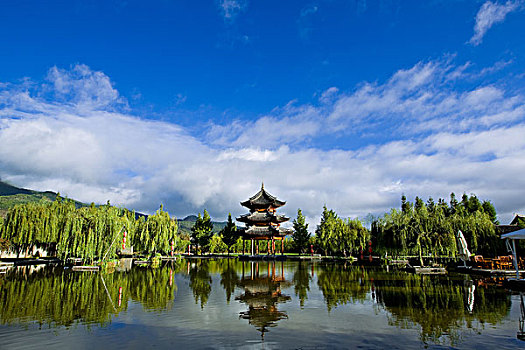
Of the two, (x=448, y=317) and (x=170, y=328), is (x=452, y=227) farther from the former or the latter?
(x=170, y=328)

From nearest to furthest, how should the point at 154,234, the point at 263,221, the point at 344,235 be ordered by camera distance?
the point at 154,234 → the point at 344,235 → the point at 263,221

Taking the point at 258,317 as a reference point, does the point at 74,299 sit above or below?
above

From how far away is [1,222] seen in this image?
77.0 ft

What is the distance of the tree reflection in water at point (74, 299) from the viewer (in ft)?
25.7

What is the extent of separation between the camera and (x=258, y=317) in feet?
26.7

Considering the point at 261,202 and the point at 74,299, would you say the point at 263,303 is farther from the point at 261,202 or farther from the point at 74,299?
the point at 261,202

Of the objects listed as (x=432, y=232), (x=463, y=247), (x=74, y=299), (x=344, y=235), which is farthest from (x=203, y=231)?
(x=74, y=299)

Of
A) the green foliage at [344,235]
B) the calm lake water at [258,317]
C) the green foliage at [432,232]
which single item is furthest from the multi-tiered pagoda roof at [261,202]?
the calm lake water at [258,317]

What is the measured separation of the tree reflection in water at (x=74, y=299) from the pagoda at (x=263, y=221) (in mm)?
22218

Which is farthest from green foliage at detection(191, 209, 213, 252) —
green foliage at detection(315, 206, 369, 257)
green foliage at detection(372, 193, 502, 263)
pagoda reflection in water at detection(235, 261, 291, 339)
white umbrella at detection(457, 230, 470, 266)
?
white umbrella at detection(457, 230, 470, 266)

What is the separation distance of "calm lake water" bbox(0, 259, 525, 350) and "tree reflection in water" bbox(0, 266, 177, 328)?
3 cm

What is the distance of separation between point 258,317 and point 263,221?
3044cm

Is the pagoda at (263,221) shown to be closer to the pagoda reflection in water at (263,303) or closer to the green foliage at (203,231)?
the green foliage at (203,231)

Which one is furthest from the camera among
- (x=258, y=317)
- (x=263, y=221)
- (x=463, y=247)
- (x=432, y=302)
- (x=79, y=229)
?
(x=263, y=221)
